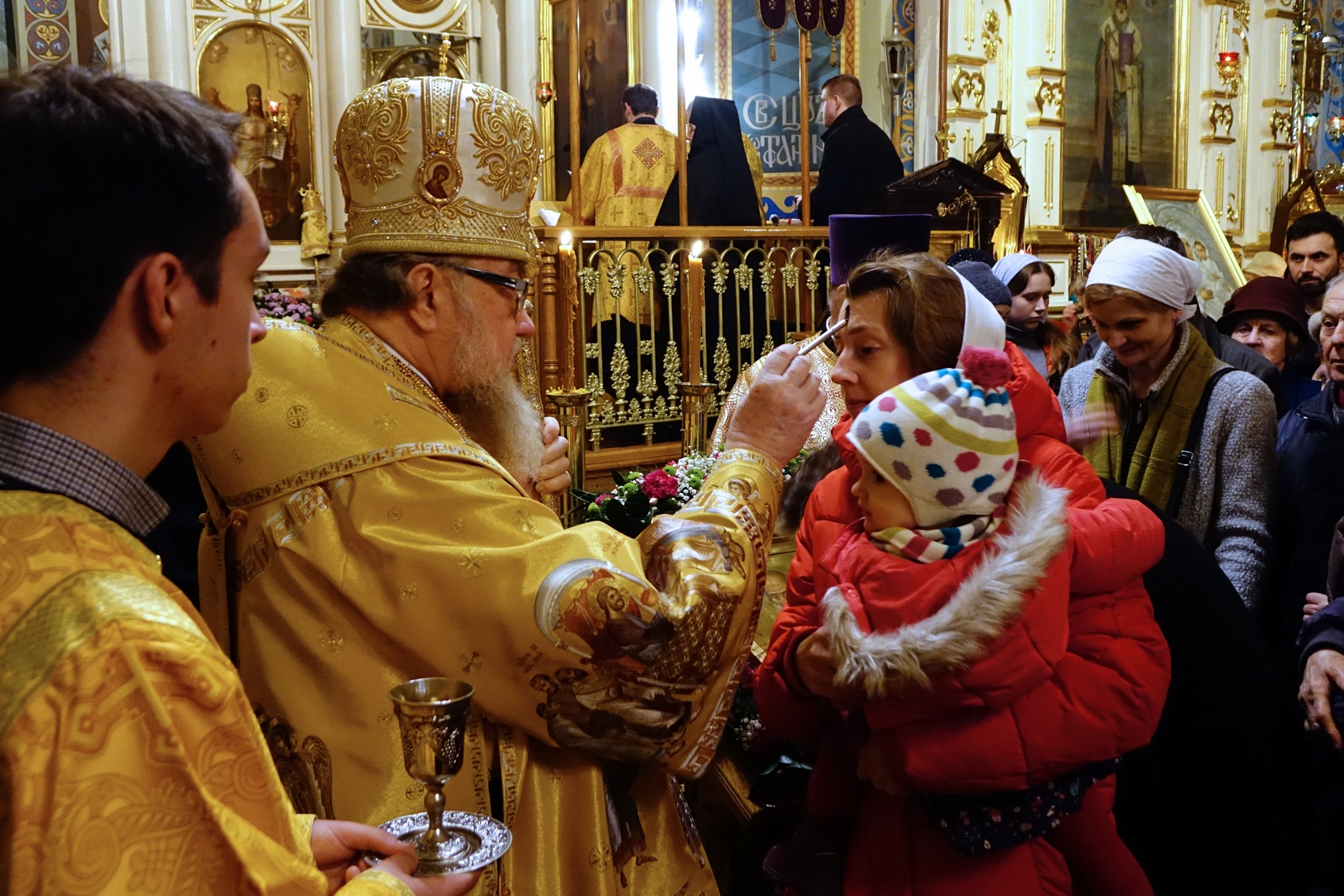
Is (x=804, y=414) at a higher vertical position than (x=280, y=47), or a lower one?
lower

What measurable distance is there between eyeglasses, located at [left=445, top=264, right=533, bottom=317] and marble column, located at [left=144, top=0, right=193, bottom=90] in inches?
308

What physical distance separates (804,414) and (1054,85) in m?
11.6

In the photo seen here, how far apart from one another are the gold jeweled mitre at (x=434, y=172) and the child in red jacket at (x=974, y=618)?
2.31ft

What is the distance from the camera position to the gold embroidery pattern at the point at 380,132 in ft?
6.32

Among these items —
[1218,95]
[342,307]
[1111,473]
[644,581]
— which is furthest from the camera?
[1218,95]

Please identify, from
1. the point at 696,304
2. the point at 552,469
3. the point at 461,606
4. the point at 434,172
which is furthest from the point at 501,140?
the point at 696,304

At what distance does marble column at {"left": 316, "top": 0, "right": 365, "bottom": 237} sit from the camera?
9.27 metres

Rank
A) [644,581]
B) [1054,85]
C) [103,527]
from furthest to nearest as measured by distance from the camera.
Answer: [1054,85]
[644,581]
[103,527]

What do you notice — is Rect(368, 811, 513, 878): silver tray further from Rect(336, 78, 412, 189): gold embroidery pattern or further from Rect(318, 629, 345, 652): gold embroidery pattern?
Rect(336, 78, 412, 189): gold embroidery pattern

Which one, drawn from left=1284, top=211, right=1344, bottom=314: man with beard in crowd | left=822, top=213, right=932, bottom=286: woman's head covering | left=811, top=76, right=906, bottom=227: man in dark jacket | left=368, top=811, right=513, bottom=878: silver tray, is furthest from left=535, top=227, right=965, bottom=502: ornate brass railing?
left=368, top=811, right=513, bottom=878: silver tray

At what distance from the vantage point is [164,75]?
8.60 meters

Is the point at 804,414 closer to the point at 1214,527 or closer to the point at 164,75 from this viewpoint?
the point at 1214,527

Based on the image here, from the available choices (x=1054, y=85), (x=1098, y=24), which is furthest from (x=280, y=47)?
(x=1098, y=24)

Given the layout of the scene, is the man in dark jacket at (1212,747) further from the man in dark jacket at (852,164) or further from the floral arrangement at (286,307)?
the man in dark jacket at (852,164)
